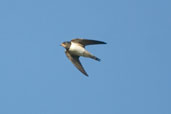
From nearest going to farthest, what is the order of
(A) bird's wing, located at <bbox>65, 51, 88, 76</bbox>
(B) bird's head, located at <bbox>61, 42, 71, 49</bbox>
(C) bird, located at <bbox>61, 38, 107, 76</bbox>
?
(C) bird, located at <bbox>61, 38, 107, 76</bbox> < (B) bird's head, located at <bbox>61, 42, 71, 49</bbox> < (A) bird's wing, located at <bbox>65, 51, 88, 76</bbox>

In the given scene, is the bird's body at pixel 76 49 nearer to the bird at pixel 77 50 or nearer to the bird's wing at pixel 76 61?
the bird at pixel 77 50

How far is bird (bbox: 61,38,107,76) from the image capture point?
22578mm

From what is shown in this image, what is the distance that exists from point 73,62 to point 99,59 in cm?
159

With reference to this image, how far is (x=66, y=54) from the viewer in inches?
915

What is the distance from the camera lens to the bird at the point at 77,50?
2258 cm

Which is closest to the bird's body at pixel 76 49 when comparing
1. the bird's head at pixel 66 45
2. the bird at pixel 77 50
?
the bird at pixel 77 50

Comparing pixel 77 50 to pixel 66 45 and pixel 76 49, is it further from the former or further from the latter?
pixel 66 45

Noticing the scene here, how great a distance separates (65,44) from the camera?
2295cm

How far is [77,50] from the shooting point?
22.7 meters

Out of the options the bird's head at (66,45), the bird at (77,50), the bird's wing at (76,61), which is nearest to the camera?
the bird at (77,50)

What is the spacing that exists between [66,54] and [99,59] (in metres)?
1.75

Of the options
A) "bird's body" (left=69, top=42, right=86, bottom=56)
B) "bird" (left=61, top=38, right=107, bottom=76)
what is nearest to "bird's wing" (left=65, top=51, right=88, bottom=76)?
"bird" (left=61, top=38, right=107, bottom=76)

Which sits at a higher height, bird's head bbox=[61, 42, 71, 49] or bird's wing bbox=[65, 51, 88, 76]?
bird's head bbox=[61, 42, 71, 49]

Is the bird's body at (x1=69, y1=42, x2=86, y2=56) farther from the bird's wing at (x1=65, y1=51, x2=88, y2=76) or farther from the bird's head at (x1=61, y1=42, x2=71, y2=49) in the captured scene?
the bird's wing at (x1=65, y1=51, x2=88, y2=76)
